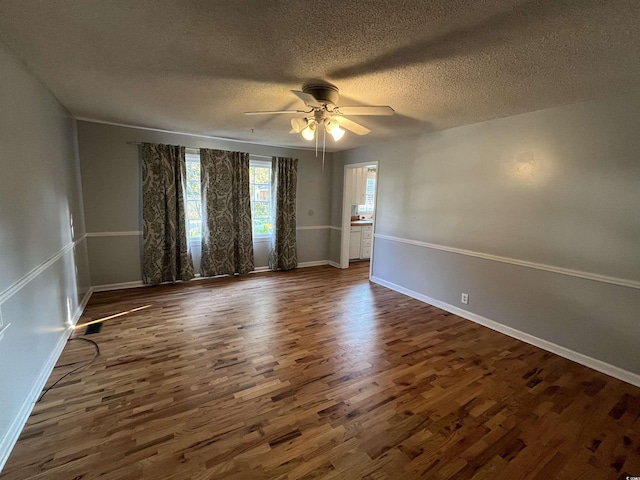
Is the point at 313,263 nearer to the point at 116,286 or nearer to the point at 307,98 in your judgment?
the point at 116,286

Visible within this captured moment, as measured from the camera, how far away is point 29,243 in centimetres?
202

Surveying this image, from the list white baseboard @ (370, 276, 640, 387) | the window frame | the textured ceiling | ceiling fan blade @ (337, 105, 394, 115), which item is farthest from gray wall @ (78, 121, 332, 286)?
white baseboard @ (370, 276, 640, 387)

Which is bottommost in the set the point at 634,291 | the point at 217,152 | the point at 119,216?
the point at 634,291

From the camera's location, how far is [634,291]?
2.33 meters

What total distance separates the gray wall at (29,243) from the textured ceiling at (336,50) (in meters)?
0.30

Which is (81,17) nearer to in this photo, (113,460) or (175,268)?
(113,460)

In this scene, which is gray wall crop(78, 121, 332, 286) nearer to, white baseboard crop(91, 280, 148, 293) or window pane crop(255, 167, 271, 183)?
white baseboard crop(91, 280, 148, 293)

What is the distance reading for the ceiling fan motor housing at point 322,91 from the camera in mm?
2215

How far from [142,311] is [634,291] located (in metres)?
4.76

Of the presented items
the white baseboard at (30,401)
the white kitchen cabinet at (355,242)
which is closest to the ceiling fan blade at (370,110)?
the white baseboard at (30,401)

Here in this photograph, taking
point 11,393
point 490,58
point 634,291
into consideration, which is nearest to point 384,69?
point 490,58

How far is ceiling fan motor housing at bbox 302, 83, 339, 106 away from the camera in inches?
87.2

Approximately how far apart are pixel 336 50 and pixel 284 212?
3.75 meters

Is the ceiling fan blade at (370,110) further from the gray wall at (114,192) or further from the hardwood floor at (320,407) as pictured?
the gray wall at (114,192)
